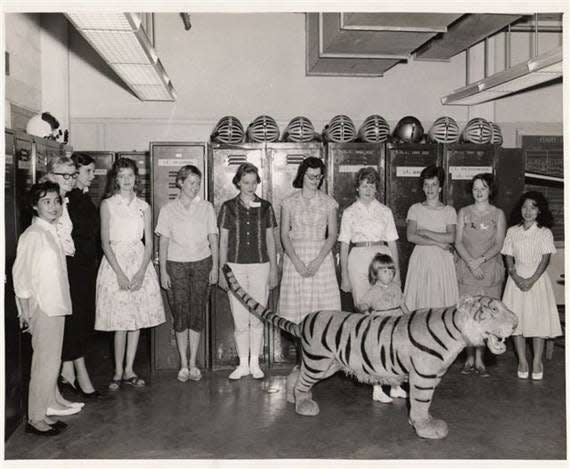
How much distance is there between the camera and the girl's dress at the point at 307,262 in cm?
507

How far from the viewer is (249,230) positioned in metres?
5.11

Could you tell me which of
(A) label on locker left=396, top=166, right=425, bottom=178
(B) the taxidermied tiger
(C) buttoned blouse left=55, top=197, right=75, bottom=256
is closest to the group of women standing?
(C) buttoned blouse left=55, top=197, right=75, bottom=256

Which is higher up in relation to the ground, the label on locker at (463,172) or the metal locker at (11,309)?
the label on locker at (463,172)

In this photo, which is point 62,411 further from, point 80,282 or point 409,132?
point 409,132

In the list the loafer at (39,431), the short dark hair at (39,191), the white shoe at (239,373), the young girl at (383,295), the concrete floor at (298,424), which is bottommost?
the concrete floor at (298,424)

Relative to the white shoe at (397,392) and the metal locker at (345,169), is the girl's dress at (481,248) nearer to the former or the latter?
the metal locker at (345,169)

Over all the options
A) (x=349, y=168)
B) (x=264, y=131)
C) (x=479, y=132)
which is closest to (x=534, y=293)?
(x=479, y=132)

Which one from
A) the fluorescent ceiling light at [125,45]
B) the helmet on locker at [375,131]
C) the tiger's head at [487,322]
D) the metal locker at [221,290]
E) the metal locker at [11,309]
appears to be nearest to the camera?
the tiger's head at [487,322]

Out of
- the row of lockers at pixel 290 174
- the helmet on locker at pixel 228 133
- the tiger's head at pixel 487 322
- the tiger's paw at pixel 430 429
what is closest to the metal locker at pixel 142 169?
the row of lockers at pixel 290 174

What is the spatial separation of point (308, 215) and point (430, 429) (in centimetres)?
209

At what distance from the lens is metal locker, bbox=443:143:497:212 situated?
597cm

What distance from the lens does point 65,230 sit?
434 cm

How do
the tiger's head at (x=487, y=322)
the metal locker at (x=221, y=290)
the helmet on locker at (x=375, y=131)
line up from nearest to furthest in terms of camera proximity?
1. the tiger's head at (x=487, y=322)
2. the metal locker at (x=221, y=290)
3. the helmet on locker at (x=375, y=131)

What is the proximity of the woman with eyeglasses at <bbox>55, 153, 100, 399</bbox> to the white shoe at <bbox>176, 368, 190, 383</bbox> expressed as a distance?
71cm
